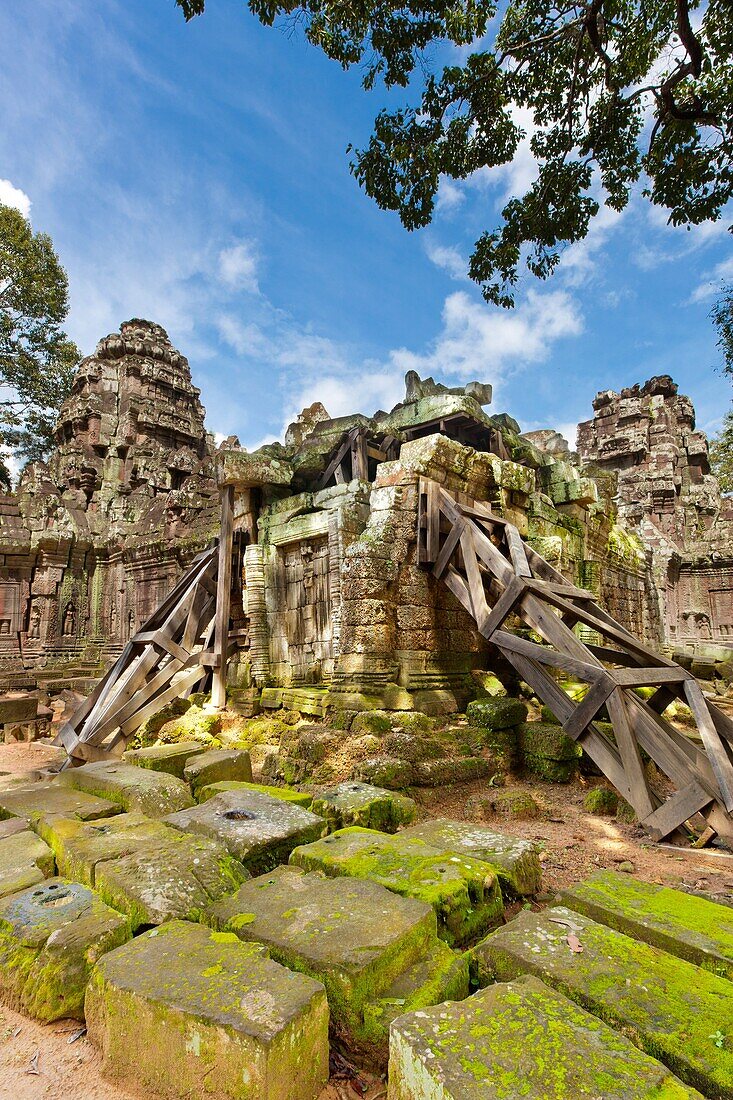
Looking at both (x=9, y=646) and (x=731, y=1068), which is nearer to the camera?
(x=731, y=1068)

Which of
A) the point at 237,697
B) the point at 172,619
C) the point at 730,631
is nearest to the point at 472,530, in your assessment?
the point at 237,697

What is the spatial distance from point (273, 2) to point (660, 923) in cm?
916

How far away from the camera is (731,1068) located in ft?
4.40

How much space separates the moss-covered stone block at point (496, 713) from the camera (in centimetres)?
563

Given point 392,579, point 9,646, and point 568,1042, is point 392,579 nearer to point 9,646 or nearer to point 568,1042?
point 568,1042

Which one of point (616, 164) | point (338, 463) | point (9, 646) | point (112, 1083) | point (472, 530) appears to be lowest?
point (112, 1083)

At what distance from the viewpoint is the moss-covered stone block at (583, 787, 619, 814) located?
4.52 meters

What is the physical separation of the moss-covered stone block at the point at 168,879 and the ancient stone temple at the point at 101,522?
1081 centimetres

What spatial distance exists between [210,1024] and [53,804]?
9.14 ft

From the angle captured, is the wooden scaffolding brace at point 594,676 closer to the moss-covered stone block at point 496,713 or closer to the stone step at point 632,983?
the moss-covered stone block at point 496,713

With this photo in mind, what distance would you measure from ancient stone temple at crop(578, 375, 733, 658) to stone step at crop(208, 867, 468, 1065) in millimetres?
18873

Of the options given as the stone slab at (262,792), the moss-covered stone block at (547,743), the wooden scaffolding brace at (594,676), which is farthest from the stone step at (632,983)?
the moss-covered stone block at (547,743)

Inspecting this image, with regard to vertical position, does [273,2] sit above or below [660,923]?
above

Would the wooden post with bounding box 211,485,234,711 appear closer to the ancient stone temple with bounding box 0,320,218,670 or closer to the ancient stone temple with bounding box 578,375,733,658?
the ancient stone temple with bounding box 0,320,218,670
